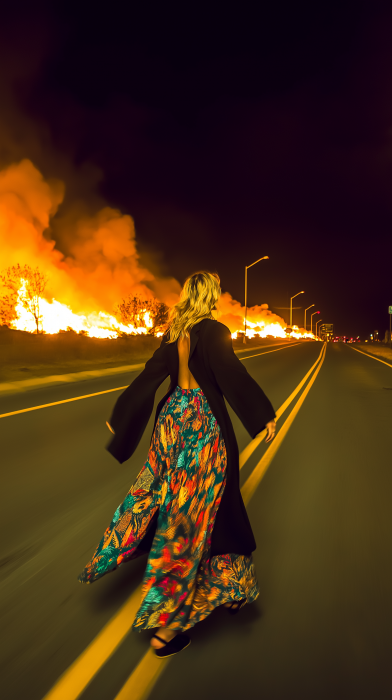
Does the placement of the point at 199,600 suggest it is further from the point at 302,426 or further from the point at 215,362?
the point at 302,426

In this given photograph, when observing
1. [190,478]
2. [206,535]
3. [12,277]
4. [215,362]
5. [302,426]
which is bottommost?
[302,426]

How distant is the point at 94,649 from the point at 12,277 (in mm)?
40179

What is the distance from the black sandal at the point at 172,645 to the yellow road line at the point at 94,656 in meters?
0.23

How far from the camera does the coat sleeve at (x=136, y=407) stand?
3.01 meters

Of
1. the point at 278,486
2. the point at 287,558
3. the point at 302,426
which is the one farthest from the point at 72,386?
the point at 287,558

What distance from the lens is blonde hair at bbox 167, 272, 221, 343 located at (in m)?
2.96

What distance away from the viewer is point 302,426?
9156 millimetres

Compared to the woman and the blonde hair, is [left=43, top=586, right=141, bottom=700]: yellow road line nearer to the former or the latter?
the woman

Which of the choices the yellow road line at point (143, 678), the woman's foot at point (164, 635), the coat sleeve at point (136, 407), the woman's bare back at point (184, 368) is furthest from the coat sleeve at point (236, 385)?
the yellow road line at point (143, 678)

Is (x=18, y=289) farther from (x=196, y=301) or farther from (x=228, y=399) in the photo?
(x=228, y=399)

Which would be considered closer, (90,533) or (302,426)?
(90,533)

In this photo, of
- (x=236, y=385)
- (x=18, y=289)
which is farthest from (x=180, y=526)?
(x=18, y=289)

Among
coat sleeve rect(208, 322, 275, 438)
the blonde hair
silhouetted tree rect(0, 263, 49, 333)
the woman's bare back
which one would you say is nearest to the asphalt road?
coat sleeve rect(208, 322, 275, 438)

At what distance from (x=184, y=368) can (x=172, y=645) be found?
4.61 ft
